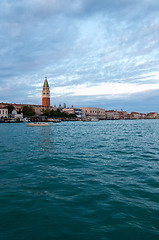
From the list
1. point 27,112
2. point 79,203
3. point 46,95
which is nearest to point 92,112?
point 46,95

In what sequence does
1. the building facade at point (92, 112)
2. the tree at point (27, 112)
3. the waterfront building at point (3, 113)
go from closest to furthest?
the waterfront building at point (3, 113) < the tree at point (27, 112) < the building facade at point (92, 112)

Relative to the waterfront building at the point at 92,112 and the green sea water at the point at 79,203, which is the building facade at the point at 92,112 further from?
the green sea water at the point at 79,203

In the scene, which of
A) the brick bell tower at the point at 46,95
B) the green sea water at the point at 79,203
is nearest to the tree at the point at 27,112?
the brick bell tower at the point at 46,95

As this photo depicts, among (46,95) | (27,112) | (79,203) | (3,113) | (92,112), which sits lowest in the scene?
(79,203)

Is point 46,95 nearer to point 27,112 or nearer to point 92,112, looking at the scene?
point 27,112

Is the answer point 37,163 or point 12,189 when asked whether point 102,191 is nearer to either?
point 12,189

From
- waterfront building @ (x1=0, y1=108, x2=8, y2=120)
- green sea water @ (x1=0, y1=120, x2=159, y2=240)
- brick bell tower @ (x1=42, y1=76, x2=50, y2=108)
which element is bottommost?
green sea water @ (x1=0, y1=120, x2=159, y2=240)

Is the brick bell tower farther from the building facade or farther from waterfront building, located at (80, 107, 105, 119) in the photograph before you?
waterfront building, located at (80, 107, 105, 119)

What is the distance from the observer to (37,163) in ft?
33.1

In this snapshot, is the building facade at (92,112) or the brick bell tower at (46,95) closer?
the brick bell tower at (46,95)

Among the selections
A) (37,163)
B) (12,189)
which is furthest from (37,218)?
(37,163)

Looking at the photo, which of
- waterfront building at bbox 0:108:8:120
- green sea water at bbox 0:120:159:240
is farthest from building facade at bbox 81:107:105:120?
green sea water at bbox 0:120:159:240

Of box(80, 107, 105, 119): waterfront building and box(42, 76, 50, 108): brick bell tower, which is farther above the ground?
box(42, 76, 50, 108): brick bell tower

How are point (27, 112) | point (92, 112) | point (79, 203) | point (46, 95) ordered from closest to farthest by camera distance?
point (79, 203), point (27, 112), point (46, 95), point (92, 112)
